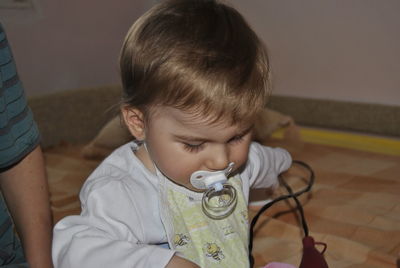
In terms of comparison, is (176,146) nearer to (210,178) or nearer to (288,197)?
(210,178)

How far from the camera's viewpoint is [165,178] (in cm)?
77

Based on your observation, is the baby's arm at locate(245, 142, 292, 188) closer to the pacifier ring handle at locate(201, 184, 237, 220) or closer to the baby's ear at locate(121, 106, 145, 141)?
the pacifier ring handle at locate(201, 184, 237, 220)

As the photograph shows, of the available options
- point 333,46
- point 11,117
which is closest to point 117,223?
point 11,117

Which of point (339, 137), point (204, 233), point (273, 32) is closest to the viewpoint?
point (204, 233)

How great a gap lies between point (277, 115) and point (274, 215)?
55 centimetres

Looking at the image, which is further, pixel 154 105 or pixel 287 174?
pixel 287 174

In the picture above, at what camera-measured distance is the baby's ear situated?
74cm

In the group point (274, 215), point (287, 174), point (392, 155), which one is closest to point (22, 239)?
point (274, 215)

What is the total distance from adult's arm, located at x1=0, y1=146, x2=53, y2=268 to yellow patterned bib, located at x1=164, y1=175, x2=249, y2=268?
0.22m

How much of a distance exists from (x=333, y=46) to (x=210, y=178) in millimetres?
920

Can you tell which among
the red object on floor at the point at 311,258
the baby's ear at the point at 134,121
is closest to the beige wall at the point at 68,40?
the baby's ear at the point at 134,121

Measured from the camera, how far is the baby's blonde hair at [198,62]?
636 mm

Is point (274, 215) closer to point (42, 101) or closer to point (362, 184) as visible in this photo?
point (362, 184)

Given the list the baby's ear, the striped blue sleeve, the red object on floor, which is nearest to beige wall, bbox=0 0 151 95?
the striped blue sleeve
